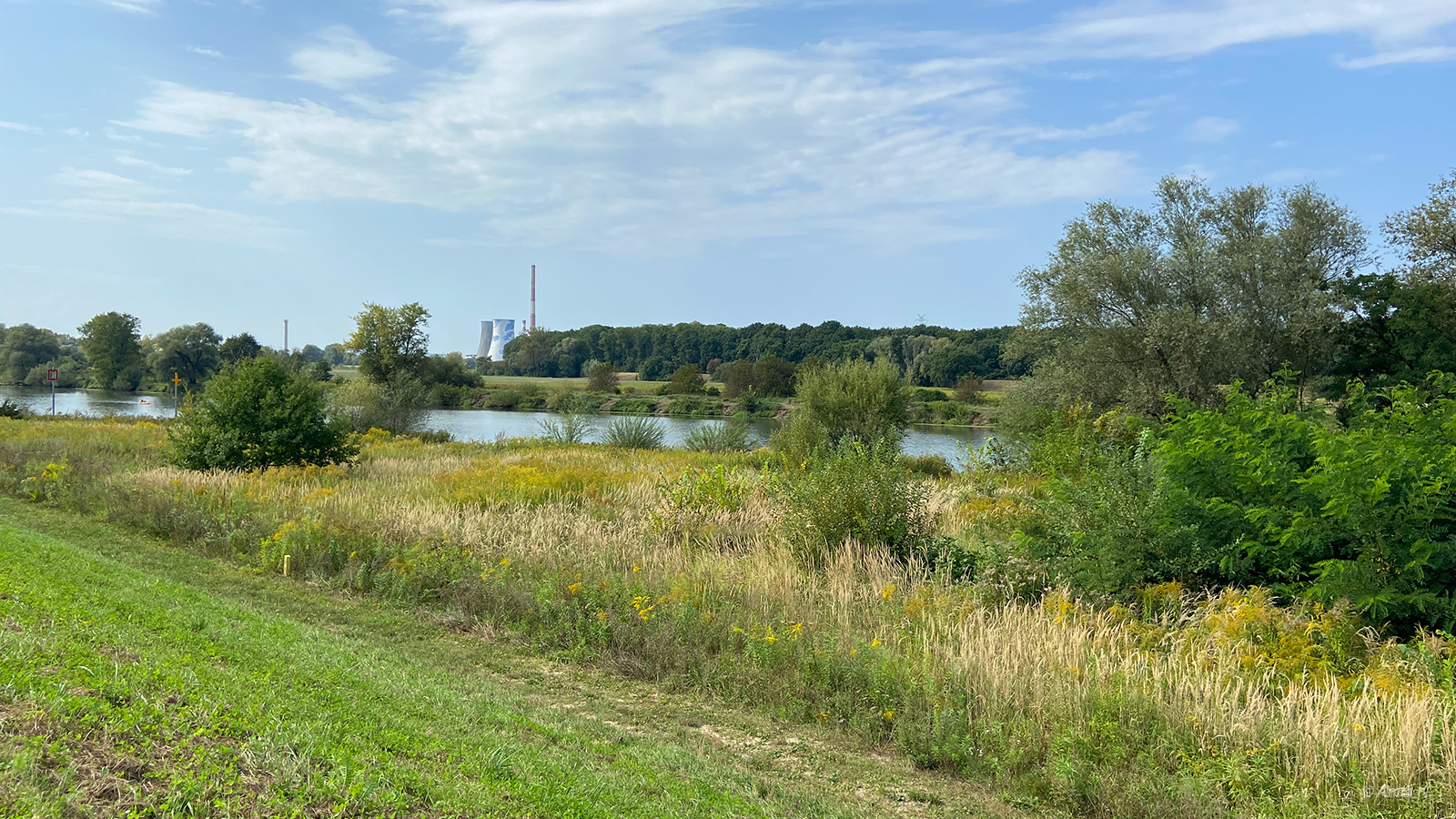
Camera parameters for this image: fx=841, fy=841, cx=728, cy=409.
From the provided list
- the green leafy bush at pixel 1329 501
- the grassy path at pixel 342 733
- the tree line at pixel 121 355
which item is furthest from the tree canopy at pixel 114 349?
the green leafy bush at pixel 1329 501

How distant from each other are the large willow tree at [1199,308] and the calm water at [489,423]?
16.7 feet

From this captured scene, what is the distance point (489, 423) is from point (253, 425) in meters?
33.2

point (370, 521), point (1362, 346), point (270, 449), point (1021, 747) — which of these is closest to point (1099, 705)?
point (1021, 747)

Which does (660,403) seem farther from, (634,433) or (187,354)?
(187,354)

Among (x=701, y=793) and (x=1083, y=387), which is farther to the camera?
(x=1083, y=387)

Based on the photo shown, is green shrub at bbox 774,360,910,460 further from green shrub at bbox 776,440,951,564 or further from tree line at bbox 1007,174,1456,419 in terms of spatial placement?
green shrub at bbox 776,440,951,564

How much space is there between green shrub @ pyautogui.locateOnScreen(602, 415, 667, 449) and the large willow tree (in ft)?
41.4

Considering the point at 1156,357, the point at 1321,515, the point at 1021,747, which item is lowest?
the point at 1021,747

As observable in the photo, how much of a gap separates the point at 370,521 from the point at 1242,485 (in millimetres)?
9416

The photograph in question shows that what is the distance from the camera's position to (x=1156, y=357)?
1066 inches

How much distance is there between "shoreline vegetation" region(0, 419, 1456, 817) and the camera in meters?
4.31

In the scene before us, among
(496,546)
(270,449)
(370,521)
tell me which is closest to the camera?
(496,546)

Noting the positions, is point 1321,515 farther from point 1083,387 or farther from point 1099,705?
point 1083,387

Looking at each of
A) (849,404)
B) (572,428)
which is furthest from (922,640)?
(572,428)
